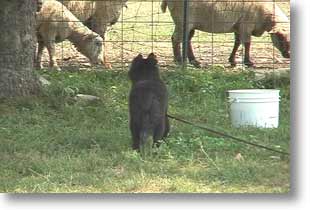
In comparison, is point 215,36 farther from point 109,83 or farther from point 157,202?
point 157,202

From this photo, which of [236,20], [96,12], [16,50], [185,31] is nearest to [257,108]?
[16,50]

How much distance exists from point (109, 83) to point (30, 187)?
4385 millimetres

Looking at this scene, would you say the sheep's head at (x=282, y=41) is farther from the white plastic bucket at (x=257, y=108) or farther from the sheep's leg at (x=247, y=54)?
the white plastic bucket at (x=257, y=108)

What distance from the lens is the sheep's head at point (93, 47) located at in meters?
11.7

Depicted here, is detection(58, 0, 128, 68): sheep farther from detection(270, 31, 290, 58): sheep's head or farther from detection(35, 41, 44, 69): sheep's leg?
detection(270, 31, 290, 58): sheep's head

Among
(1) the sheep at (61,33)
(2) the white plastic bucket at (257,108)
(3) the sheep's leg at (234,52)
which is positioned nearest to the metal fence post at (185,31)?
(3) the sheep's leg at (234,52)

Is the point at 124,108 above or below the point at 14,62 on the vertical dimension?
below

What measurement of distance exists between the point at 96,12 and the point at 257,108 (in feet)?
19.5

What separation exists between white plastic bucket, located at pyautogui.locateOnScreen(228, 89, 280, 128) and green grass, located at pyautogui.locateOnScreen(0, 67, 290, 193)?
16cm

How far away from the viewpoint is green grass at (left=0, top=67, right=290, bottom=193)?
5.58 metres

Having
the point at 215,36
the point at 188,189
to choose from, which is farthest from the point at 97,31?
the point at 188,189

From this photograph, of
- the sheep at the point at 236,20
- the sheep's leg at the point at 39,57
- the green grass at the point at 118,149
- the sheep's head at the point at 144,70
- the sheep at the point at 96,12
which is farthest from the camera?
the sheep at the point at 96,12

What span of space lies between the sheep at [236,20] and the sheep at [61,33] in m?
1.31

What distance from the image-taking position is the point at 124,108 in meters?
8.39
